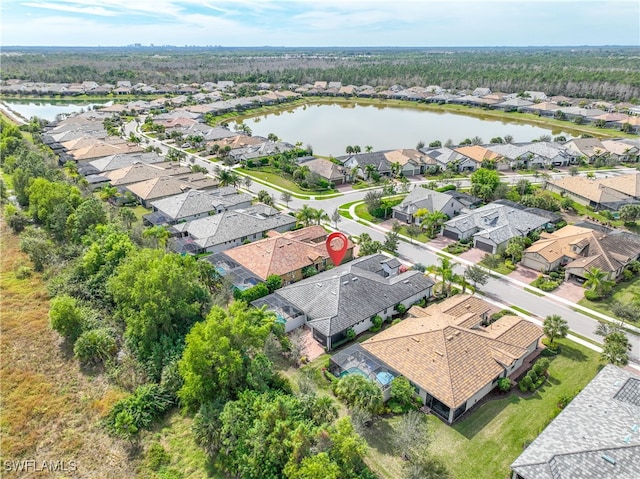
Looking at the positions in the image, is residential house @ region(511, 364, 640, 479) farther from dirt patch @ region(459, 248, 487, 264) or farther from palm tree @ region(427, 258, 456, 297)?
dirt patch @ region(459, 248, 487, 264)

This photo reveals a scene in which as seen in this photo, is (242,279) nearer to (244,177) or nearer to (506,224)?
(506,224)

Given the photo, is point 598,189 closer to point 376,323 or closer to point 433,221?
point 433,221

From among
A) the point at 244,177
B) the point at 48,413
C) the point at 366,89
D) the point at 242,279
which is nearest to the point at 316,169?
the point at 244,177

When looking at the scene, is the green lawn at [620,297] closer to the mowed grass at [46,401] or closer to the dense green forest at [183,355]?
the dense green forest at [183,355]

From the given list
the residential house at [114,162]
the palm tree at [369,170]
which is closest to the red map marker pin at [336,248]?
the palm tree at [369,170]

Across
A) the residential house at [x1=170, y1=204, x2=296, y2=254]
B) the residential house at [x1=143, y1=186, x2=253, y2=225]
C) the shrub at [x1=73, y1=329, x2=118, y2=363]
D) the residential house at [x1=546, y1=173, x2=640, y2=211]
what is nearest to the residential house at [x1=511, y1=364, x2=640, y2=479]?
the shrub at [x1=73, y1=329, x2=118, y2=363]
